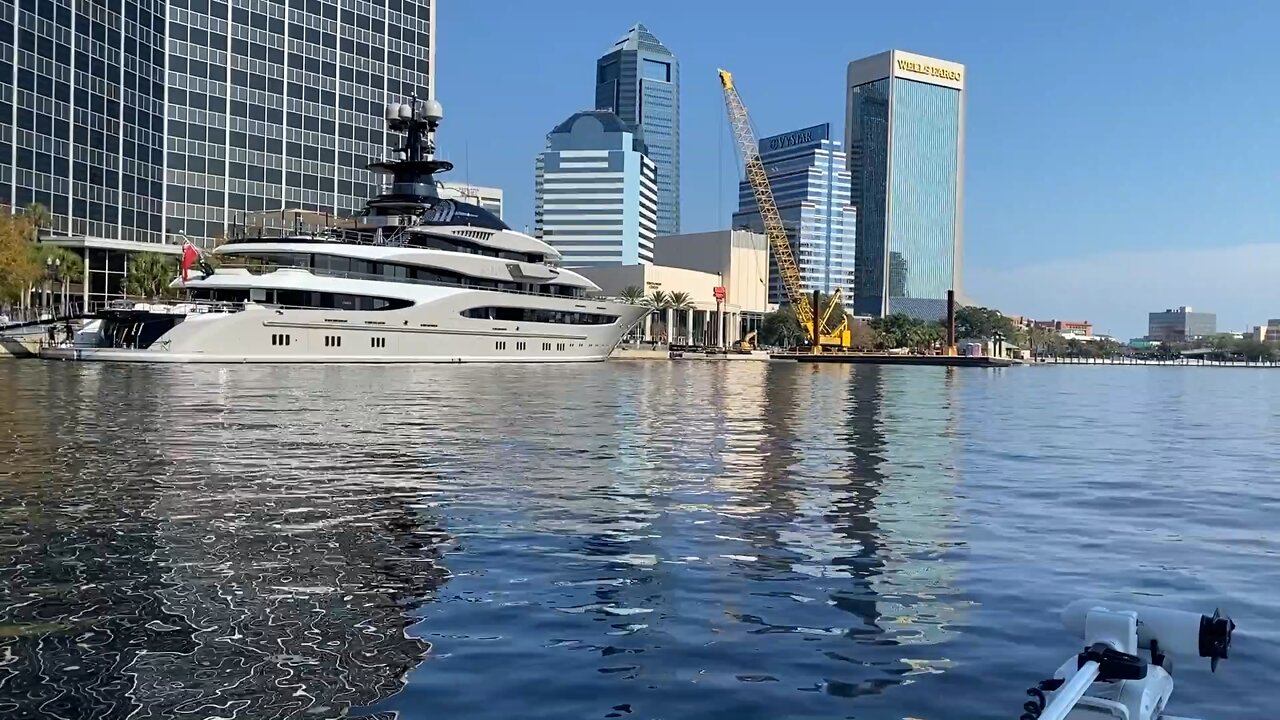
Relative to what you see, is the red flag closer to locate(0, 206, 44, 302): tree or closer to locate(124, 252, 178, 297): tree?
locate(0, 206, 44, 302): tree

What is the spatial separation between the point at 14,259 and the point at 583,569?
201ft

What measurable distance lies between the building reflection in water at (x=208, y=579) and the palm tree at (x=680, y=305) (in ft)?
499

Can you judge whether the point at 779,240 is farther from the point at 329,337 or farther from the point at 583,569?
the point at 583,569

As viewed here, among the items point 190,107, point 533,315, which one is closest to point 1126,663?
point 533,315

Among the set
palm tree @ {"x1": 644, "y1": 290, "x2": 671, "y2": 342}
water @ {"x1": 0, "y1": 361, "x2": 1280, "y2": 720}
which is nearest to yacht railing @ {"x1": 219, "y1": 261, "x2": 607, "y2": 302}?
water @ {"x1": 0, "y1": 361, "x2": 1280, "y2": 720}

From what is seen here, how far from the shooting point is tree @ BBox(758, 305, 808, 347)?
188m

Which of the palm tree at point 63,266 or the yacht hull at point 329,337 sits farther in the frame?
the palm tree at point 63,266

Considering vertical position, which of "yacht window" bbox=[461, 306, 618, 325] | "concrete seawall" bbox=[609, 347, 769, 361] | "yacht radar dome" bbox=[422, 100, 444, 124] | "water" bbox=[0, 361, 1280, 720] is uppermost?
"yacht radar dome" bbox=[422, 100, 444, 124]

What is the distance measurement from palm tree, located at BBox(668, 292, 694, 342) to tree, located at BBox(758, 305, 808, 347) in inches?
542

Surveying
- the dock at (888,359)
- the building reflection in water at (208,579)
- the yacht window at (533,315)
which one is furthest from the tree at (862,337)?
the building reflection in water at (208,579)

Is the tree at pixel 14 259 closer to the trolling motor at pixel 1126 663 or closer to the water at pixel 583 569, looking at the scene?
the water at pixel 583 569

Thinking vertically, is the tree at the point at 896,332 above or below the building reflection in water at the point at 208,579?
above

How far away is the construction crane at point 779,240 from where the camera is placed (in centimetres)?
15638

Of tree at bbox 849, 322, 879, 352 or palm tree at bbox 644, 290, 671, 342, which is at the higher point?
palm tree at bbox 644, 290, 671, 342
